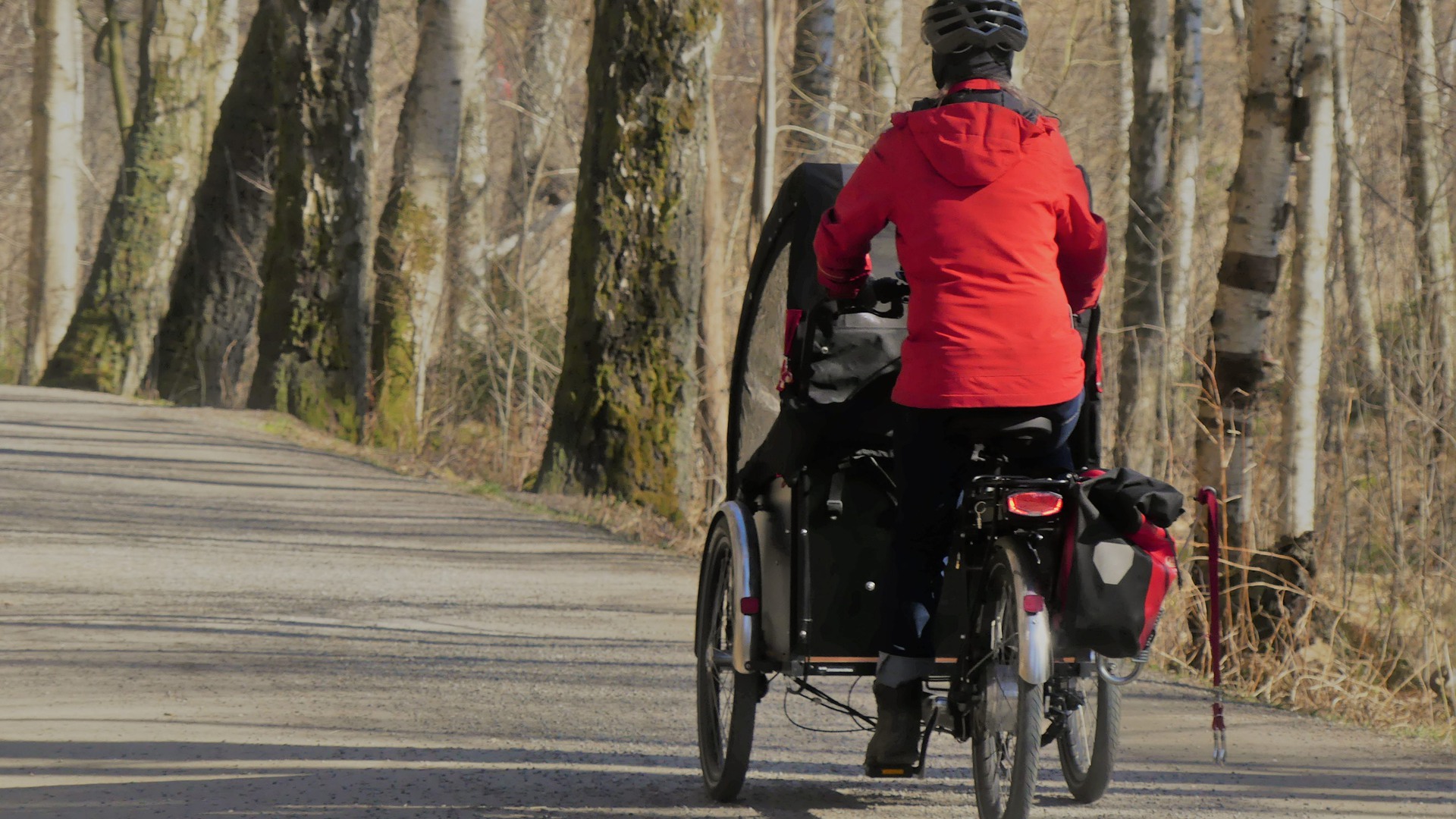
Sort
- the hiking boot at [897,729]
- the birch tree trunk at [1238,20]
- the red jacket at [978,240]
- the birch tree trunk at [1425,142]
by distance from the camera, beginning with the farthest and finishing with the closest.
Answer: the birch tree trunk at [1238,20] < the birch tree trunk at [1425,142] < the hiking boot at [897,729] < the red jacket at [978,240]

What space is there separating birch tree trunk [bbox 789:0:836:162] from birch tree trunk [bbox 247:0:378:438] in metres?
4.18

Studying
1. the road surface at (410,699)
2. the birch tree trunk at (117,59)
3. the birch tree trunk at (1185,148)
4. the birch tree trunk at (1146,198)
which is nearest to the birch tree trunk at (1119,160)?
the birch tree trunk at (1185,148)

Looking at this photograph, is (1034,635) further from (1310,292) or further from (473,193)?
(473,193)

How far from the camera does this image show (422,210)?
18438 millimetres

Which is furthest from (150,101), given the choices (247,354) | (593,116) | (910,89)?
(593,116)

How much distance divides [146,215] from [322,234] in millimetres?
5749

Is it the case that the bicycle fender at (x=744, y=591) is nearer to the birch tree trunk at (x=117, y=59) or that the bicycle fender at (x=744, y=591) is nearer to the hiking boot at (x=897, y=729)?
the hiking boot at (x=897, y=729)

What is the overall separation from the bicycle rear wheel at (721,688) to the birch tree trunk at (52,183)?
2361 cm

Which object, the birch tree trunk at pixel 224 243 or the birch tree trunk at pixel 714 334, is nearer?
the birch tree trunk at pixel 714 334

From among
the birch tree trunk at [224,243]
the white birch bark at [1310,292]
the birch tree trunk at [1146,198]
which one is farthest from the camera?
the birch tree trunk at [224,243]

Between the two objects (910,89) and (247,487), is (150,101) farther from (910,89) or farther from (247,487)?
(247,487)

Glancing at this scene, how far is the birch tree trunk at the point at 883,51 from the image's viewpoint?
18391 mm

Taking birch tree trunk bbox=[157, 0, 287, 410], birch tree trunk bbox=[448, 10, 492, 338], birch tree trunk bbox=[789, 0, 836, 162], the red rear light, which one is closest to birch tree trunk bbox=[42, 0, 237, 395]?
birch tree trunk bbox=[157, 0, 287, 410]

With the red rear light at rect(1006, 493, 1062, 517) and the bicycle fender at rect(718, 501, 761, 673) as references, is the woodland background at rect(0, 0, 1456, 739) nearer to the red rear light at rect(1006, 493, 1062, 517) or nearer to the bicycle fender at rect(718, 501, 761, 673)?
the bicycle fender at rect(718, 501, 761, 673)
